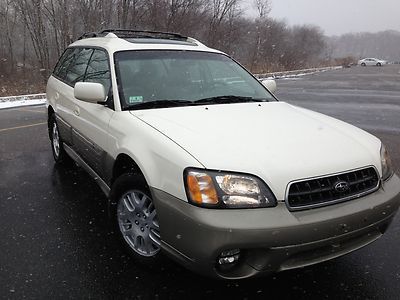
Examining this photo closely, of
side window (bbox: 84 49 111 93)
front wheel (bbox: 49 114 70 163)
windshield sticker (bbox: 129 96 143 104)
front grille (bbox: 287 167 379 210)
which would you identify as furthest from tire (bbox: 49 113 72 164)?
front grille (bbox: 287 167 379 210)

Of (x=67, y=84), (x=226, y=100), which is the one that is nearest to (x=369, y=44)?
(x=67, y=84)

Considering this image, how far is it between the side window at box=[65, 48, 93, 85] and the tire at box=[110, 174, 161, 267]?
5.80 ft

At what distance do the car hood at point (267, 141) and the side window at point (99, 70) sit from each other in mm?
668

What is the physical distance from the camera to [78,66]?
4.57 metres

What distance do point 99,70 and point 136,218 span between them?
1665mm

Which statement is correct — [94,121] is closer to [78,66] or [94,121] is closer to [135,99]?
[135,99]

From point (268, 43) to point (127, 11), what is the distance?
2120cm

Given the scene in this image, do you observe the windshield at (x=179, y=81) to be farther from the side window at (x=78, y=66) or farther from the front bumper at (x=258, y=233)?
the front bumper at (x=258, y=233)

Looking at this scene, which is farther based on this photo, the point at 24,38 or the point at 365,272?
the point at 24,38

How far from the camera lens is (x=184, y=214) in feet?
7.70

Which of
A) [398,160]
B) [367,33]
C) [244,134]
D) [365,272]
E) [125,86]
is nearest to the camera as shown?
[244,134]

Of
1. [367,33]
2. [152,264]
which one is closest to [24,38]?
[152,264]

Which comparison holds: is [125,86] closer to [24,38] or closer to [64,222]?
[64,222]

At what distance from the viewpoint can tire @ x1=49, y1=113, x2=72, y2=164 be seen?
17.3ft
